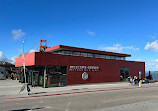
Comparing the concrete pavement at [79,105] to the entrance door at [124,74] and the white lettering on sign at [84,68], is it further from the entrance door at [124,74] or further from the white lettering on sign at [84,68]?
the entrance door at [124,74]

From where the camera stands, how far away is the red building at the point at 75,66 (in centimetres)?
2236

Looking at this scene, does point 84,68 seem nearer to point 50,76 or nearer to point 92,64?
point 92,64

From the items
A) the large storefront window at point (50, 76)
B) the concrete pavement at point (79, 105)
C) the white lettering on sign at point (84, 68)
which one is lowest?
the concrete pavement at point (79, 105)

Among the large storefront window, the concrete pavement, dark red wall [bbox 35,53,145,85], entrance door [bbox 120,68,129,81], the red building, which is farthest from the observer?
entrance door [bbox 120,68,129,81]

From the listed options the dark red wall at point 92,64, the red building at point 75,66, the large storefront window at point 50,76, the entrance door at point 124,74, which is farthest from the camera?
the entrance door at point 124,74

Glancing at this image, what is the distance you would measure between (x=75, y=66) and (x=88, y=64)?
2.92m

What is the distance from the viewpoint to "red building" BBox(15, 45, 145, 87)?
22.4m

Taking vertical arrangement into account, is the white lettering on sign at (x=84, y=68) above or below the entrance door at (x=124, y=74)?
above

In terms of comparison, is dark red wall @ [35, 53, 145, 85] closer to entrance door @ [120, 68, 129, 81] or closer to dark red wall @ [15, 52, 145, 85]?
dark red wall @ [15, 52, 145, 85]

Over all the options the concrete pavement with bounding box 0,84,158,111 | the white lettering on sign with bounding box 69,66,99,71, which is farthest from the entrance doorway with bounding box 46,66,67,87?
the concrete pavement with bounding box 0,84,158,111

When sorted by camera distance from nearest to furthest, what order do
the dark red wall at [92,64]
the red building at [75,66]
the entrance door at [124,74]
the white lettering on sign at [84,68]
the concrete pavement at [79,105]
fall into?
1. the concrete pavement at [79,105]
2. the red building at [75,66]
3. the dark red wall at [92,64]
4. the white lettering on sign at [84,68]
5. the entrance door at [124,74]

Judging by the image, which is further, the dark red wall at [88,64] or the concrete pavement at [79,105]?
the dark red wall at [88,64]

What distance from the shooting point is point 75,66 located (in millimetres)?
25422

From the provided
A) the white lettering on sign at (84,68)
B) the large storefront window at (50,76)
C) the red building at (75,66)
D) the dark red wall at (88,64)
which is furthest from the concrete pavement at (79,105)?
the white lettering on sign at (84,68)
